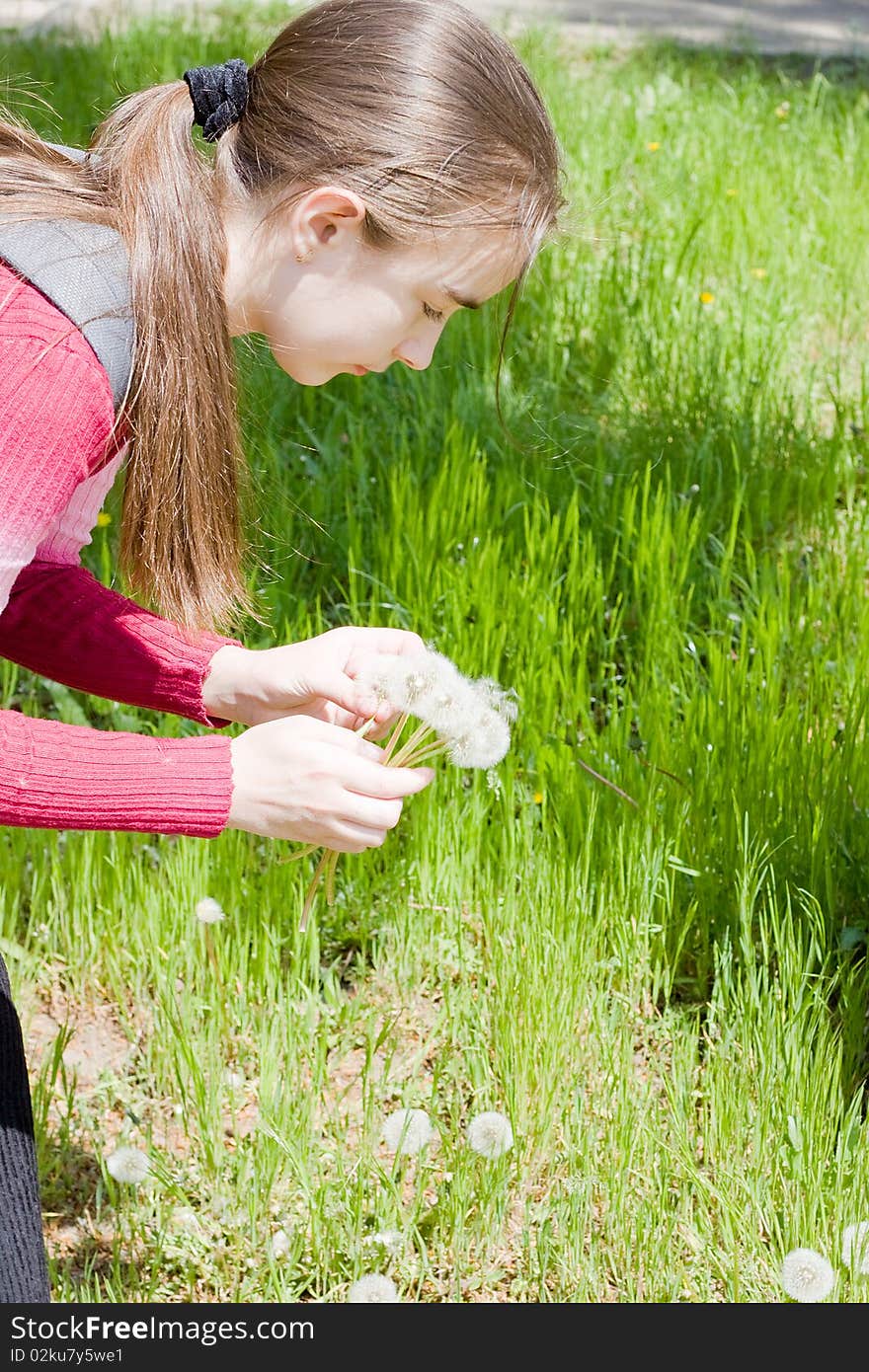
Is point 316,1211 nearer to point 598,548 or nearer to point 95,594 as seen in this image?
point 95,594

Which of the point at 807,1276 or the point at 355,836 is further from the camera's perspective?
the point at 807,1276

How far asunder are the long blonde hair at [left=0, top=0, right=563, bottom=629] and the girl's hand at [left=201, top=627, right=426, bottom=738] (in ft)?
0.57

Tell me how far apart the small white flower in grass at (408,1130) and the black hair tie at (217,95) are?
1.12 m

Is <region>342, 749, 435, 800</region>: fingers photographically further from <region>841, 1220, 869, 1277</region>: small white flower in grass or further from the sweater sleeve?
<region>841, 1220, 869, 1277</region>: small white flower in grass

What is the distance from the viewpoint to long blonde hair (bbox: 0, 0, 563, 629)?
1.46 meters

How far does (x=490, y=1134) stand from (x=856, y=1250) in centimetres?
43

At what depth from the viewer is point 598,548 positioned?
9.29ft

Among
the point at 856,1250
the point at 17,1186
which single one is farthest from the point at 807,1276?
the point at 17,1186

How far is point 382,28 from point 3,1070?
111cm

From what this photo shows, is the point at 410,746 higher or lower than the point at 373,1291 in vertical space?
higher

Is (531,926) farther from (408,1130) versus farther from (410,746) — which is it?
(410,746)

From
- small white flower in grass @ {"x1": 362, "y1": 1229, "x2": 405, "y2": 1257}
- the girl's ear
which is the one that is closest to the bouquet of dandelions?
the girl's ear

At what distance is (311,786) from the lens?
55.1 inches
